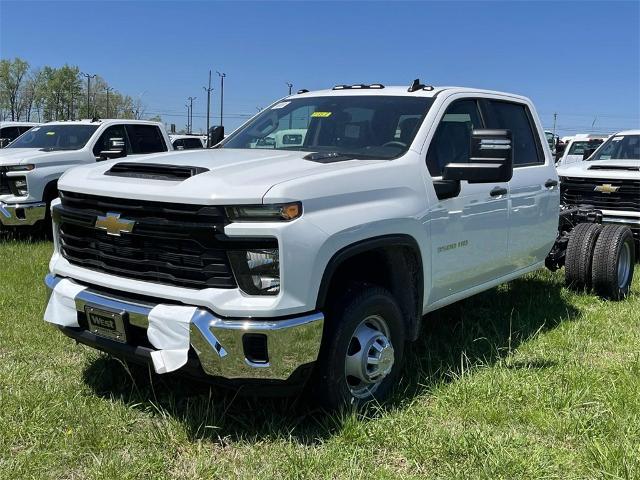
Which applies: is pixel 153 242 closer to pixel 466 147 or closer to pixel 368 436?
pixel 368 436

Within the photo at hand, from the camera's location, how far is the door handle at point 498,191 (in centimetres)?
461

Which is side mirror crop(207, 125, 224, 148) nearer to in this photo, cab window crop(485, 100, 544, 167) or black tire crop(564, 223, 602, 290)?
cab window crop(485, 100, 544, 167)

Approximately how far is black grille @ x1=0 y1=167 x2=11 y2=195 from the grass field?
5010 millimetres

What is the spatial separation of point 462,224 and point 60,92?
6680 cm

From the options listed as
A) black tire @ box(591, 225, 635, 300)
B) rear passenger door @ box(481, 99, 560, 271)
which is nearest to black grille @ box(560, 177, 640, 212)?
black tire @ box(591, 225, 635, 300)

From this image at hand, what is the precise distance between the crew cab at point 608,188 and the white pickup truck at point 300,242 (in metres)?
4.36

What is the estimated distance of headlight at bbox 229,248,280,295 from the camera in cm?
307

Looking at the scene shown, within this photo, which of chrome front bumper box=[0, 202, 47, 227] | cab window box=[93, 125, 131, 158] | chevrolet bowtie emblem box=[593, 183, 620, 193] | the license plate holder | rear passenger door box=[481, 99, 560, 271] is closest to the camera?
the license plate holder

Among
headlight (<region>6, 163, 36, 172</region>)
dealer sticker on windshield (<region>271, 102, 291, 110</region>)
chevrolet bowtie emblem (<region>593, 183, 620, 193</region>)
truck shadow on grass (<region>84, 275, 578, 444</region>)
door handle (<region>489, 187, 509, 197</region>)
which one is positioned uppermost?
dealer sticker on windshield (<region>271, 102, 291, 110</region>)

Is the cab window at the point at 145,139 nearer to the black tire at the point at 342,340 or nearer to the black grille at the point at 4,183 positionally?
the black grille at the point at 4,183

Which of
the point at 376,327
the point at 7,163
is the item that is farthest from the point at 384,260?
the point at 7,163

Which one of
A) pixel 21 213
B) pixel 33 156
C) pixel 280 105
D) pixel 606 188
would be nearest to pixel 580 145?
pixel 606 188

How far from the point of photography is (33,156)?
9.52 metres

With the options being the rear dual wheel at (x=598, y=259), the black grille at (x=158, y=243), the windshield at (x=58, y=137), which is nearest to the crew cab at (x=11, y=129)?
the windshield at (x=58, y=137)
